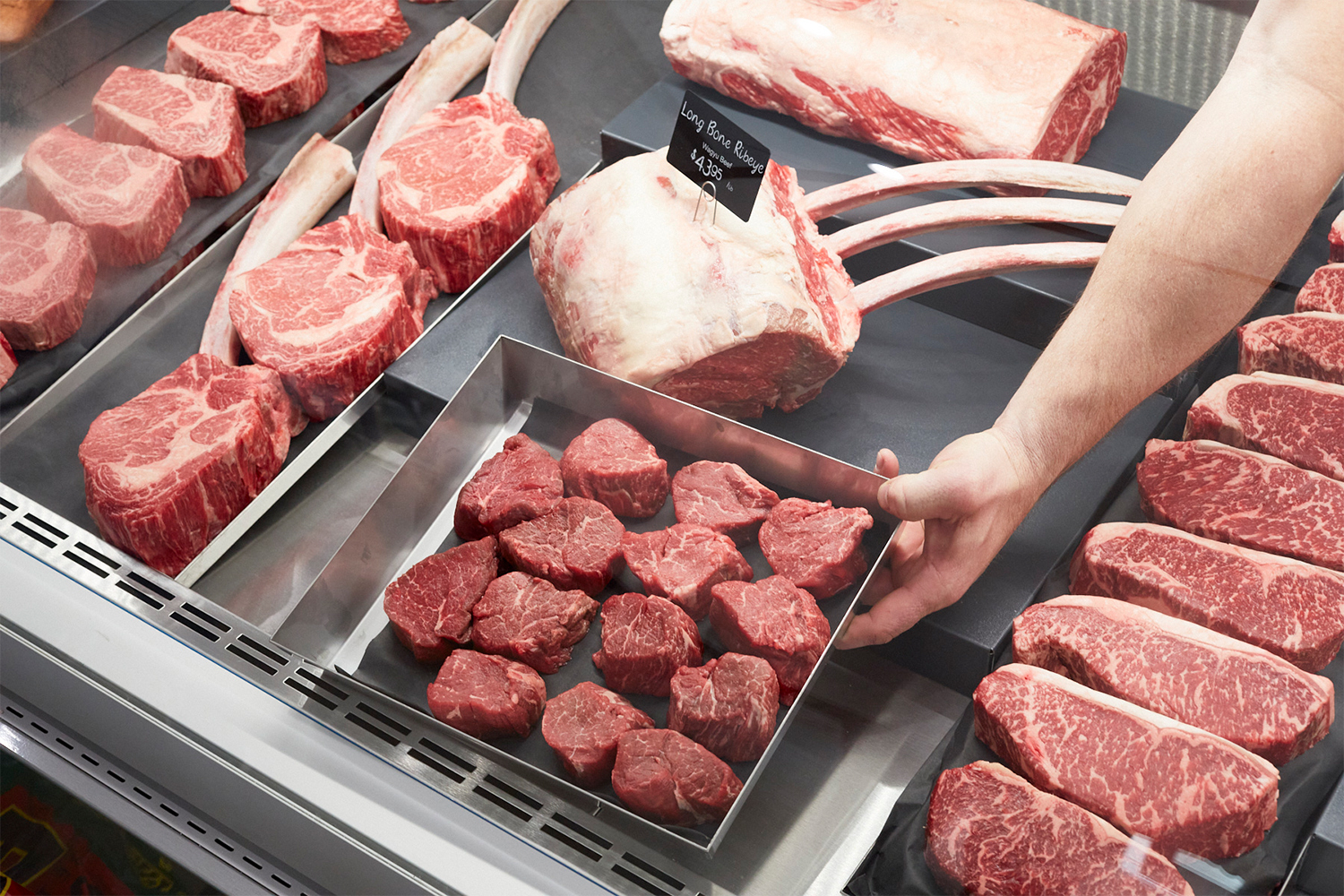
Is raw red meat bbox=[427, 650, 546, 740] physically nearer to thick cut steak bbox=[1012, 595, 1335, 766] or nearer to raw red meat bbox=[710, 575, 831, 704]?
raw red meat bbox=[710, 575, 831, 704]

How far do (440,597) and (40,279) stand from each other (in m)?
1.28

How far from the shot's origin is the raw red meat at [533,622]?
1.72 m

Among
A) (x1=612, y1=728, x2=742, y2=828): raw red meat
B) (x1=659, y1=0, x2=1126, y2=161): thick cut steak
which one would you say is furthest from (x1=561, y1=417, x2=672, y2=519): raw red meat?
(x1=659, y1=0, x2=1126, y2=161): thick cut steak

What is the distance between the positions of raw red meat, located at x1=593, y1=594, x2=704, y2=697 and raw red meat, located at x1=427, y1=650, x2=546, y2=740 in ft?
0.43

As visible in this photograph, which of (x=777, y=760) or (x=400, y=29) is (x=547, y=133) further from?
(x=777, y=760)

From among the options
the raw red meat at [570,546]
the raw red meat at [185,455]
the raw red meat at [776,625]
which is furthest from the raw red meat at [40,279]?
the raw red meat at [776,625]

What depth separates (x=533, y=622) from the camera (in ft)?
5.74

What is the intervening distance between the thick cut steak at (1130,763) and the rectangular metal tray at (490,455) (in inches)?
12.2

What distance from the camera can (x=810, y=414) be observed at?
87.2 inches

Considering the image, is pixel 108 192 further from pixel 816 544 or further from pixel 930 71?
pixel 930 71

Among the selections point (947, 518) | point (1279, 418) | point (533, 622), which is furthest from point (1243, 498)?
point (533, 622)

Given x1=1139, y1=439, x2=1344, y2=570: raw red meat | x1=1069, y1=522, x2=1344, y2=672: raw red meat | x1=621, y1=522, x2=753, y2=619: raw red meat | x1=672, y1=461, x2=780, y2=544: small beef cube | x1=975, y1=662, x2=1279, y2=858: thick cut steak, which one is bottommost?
x1=621, y1=522, x2=753, y2=619: raw red meat

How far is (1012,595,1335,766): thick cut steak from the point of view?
1464mm

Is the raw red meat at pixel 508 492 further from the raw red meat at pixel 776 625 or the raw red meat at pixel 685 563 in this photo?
the raw red meat at pixel 776 625
